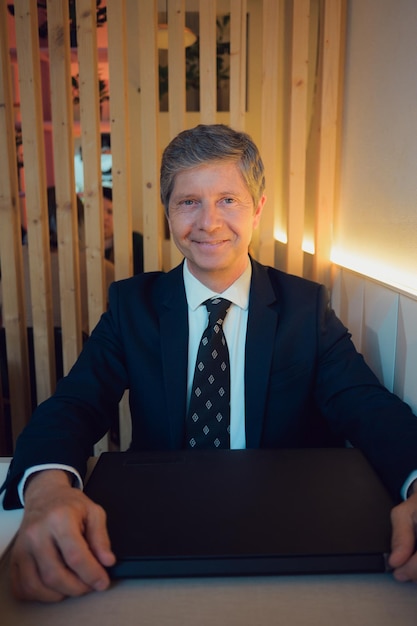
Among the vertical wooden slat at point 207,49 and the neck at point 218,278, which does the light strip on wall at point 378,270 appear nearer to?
the neck at point 218,278

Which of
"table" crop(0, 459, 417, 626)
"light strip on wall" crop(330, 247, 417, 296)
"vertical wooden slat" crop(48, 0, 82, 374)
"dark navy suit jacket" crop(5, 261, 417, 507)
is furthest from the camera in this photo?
"vertical wooden slat" crop(48, 0, 82, 374)

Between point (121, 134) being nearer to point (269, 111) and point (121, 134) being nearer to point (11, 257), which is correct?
point (269, 111)

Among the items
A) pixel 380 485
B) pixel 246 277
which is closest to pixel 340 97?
pixel 246 277

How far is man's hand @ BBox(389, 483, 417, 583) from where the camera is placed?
0.72 metres

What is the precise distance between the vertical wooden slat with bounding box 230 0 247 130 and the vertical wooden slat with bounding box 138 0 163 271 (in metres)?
0.29

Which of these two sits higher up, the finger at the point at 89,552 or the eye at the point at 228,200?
the eye at the point at 228,200

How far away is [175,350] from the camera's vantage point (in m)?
1.42

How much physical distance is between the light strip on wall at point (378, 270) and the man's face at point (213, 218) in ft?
1.39

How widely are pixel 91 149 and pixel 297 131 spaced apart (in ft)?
2.61

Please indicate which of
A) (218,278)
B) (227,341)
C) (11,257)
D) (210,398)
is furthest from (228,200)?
(11,257)

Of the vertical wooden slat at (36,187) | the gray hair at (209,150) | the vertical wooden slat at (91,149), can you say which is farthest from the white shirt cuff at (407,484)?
the vertical wooden slat at (36,187)

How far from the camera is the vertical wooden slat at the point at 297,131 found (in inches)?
78.4

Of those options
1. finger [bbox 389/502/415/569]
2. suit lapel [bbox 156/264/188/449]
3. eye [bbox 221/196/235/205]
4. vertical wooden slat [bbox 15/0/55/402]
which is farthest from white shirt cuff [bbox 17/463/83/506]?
vertical wooden slat [bbox 15/0/55/402]

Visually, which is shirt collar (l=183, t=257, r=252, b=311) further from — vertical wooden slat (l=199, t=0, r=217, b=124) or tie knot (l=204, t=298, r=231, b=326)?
vertical wooden slat (l=199, t=0, r=217, b=124)
